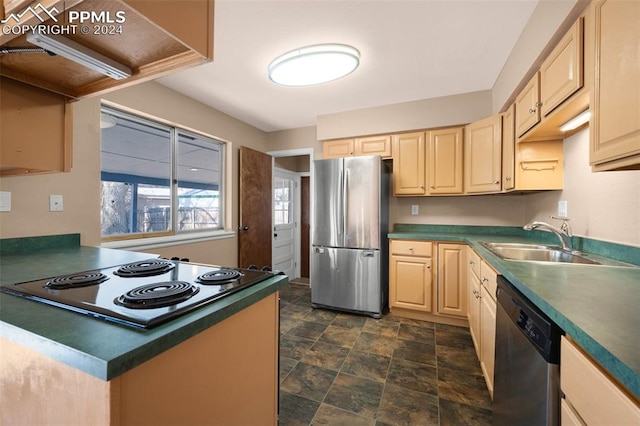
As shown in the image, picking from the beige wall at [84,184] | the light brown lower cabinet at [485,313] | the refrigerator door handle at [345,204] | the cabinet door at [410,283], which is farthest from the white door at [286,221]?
the light brown lower cabinet at [485,313]

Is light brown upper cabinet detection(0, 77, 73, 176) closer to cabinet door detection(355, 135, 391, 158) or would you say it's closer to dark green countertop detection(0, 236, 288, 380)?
dark green countertop detection(0, 236, 288, 380)

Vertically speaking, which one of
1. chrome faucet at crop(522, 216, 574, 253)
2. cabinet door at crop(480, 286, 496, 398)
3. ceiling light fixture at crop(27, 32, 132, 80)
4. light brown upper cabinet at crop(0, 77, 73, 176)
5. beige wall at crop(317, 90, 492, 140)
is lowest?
cabinet door at crop(480, 286, 496, 398)

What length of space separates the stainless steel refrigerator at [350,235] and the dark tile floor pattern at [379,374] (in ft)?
0.96

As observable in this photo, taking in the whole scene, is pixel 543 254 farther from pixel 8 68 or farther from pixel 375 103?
pixel 8 68

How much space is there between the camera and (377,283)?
2.84m

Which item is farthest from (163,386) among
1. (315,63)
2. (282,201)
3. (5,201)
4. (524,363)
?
(282,201)

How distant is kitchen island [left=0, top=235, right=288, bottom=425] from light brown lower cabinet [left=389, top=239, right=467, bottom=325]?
215cm

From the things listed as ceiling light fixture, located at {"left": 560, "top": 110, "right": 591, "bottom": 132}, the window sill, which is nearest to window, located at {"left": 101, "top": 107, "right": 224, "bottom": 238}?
the window sill

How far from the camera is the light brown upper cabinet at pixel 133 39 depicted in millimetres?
686

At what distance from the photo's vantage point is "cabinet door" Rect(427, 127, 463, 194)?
283cm

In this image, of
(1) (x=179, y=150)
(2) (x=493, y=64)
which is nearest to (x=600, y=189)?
(2) (x=493, y=64)

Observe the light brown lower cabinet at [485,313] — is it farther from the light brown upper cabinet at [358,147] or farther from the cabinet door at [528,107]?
the light brown upper cabinet at [358,147]

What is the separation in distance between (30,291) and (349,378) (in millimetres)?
1768

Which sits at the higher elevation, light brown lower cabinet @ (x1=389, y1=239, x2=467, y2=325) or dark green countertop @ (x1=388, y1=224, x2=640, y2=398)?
dark green countertop @ (x1=388, y1=224, x2=640, y2=398)
